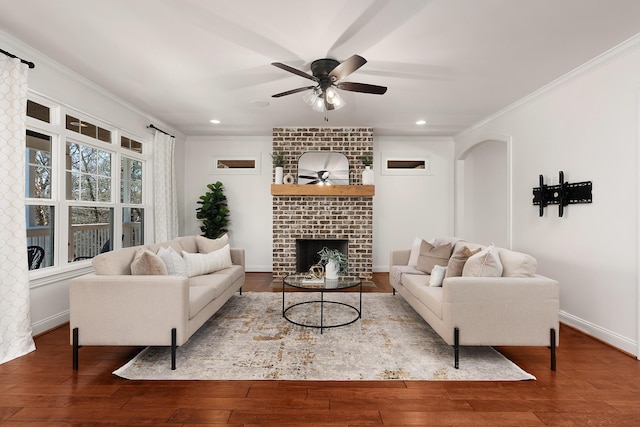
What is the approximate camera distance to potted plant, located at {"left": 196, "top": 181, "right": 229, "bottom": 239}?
555 cm

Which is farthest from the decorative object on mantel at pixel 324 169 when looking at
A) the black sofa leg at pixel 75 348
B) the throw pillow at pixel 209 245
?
the black sofa leg at pixel 75 348

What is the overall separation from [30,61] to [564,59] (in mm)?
5039

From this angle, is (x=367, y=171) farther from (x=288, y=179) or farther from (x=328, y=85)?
(x=328, y=85)

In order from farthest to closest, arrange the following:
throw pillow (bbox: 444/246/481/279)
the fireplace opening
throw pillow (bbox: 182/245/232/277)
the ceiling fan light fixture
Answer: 1. the fireplace opening
2. throw pillow (bbox: 182/245/232/277)
3. the ceiling fan light fixture
4. throw pillow (bbox: 444/246/481/279)

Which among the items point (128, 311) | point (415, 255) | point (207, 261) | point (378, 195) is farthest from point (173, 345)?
point (378, 195)

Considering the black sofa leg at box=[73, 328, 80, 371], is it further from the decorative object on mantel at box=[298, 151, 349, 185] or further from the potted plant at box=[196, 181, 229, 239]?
the decorative object on mantel at box=[298, 151, 349, 185]

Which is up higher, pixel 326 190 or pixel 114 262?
pixel 326 190

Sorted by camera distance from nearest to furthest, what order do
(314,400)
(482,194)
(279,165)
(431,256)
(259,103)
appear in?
(314,400)
(431,256)
(259,103)
(279,165)
(482,194)

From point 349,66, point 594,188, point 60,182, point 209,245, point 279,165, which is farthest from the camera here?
point 279,165

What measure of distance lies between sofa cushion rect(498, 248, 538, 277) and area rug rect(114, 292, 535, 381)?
2.30ft

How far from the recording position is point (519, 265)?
2480mm

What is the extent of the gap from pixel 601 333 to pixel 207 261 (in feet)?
13.4

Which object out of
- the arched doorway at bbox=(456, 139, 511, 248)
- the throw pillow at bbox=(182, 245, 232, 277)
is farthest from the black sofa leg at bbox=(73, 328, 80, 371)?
the arched doorway at bbox=(456, 139, 511, 248)

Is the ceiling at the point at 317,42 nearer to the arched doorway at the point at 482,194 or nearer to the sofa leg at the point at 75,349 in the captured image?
the arched doorway at the point at 482,194
